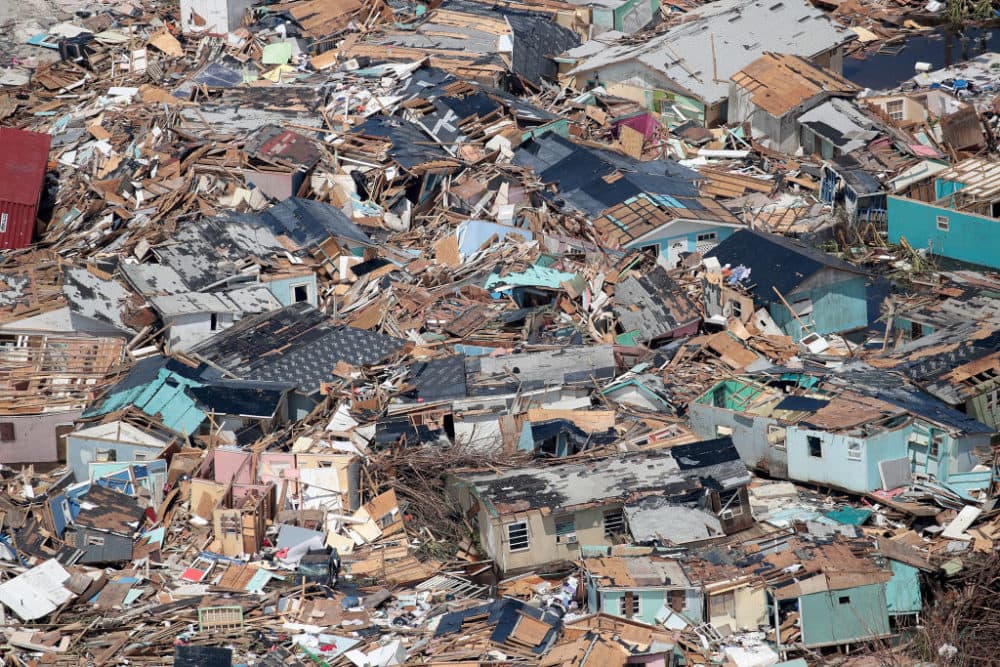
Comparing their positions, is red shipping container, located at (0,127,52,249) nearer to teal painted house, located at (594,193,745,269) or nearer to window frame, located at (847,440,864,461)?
teal painted house, located at (594,193,745,269)

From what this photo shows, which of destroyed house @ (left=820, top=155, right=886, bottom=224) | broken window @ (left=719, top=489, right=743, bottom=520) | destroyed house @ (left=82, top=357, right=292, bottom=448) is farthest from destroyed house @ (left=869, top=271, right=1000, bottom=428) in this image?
destroyed house @ (left=82, top=357, right=292, bottom=448)

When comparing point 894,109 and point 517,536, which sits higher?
point 894,109

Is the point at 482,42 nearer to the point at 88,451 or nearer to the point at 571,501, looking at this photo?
the point at 88,451

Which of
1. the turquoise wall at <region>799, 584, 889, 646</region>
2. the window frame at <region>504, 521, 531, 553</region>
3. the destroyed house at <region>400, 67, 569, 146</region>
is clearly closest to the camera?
the turquoise wall at <region>799, 584, 889, 646</region>

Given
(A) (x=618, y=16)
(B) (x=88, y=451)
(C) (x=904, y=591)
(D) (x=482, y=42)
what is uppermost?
(D) (x=482, y=42)

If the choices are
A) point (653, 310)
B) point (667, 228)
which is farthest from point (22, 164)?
point (653, 310)

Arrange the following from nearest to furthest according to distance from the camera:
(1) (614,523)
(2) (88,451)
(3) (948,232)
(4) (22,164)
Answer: (1) (614,523), (2) (88,451), (3) (948,232), (4) (22,164)

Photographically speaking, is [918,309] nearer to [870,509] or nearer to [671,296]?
[671,296]
